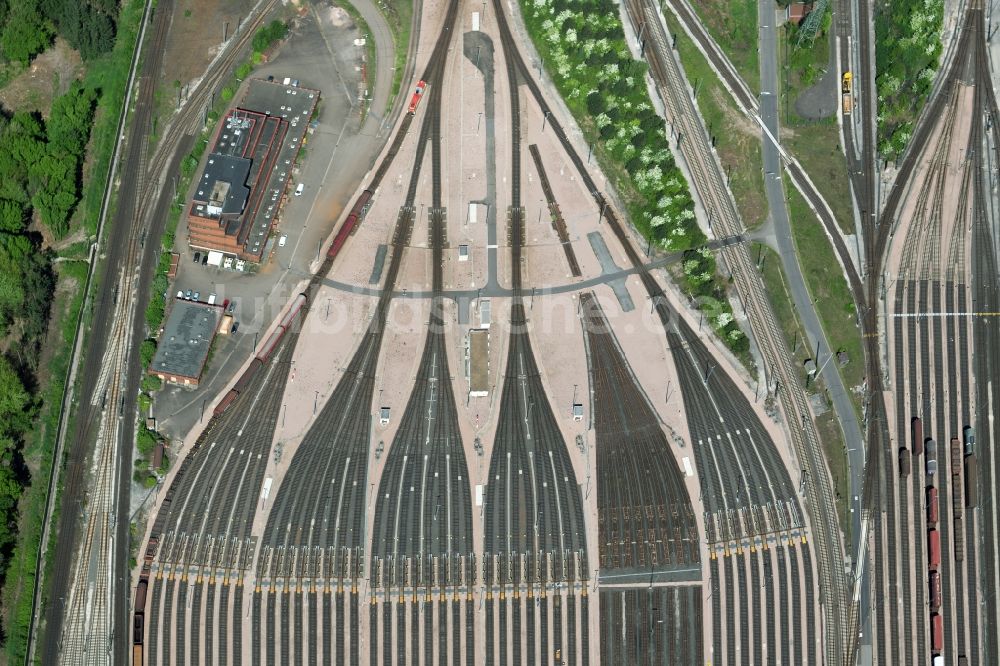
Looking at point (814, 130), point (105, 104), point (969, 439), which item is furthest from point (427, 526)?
point (814, 130)

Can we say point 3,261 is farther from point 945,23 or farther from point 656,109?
point 945,23

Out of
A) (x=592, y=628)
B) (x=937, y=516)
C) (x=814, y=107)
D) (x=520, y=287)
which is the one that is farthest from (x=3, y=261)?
(x=937, y=516)

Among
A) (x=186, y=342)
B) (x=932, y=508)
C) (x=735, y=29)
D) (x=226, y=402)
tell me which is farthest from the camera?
(x=735, y=29)

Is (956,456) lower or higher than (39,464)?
higher

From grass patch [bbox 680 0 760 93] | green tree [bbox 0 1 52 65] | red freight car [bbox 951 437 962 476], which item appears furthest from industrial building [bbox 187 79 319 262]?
red freight car [bbox 951 437 962 476]

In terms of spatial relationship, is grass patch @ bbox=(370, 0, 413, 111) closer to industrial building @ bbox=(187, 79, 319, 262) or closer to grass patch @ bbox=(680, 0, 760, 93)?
industrial building @ bbox=(187, 79, 319, 262)

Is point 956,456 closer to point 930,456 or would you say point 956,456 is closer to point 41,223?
point 930,456
